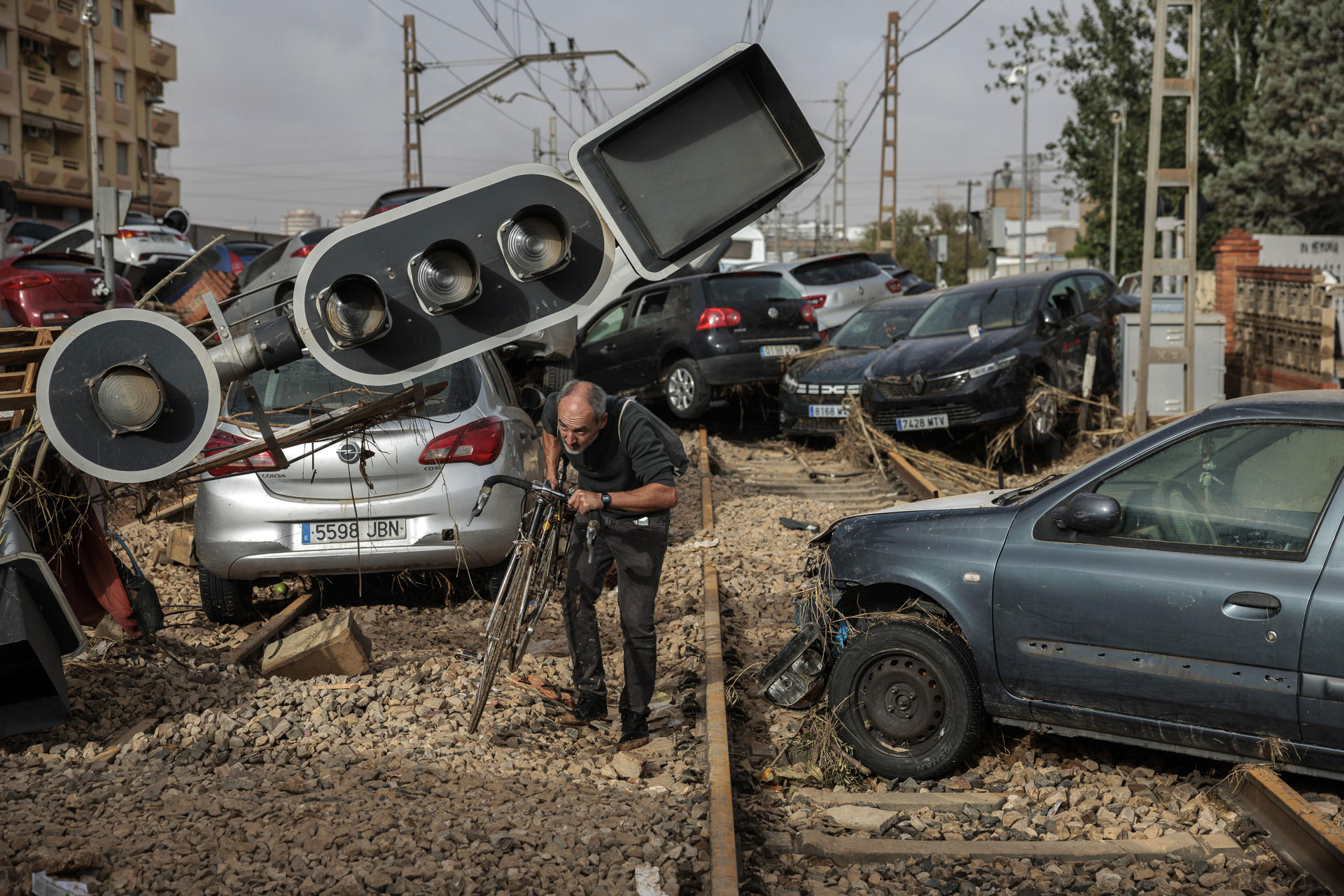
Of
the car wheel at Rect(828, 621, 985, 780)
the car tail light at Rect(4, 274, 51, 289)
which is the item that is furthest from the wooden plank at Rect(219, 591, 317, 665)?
the car tail light at Rect(4, 274, 51, 289)

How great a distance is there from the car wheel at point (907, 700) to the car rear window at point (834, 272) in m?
16.0

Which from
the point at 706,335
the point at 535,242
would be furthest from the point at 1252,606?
the point at 706,335

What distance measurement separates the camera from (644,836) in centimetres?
418

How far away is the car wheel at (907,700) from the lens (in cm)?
496

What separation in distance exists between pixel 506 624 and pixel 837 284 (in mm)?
16488

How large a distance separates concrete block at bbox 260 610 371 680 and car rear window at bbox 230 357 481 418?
1.39 m

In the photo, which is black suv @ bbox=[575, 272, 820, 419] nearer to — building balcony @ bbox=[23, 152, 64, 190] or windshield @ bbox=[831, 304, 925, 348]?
windshield @ bbox=[831, 304, 925, 348]

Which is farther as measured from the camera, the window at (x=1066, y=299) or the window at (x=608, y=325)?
the window at (x=608, y=325)

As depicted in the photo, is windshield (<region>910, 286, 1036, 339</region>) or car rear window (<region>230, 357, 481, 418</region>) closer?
car rear window (<region>230, 357, 481, 418</region>)

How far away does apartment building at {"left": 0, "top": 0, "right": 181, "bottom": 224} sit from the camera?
45906mm

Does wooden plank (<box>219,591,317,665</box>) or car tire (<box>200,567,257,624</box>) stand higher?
car tire (<box>200,567,257,624</box>)

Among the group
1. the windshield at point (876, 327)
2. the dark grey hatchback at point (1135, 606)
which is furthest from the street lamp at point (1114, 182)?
the dark grey hatchback at point (1135, 606)

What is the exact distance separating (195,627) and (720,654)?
346cm

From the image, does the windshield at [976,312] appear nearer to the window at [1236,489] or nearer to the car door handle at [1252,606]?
the window at [1236,489]
